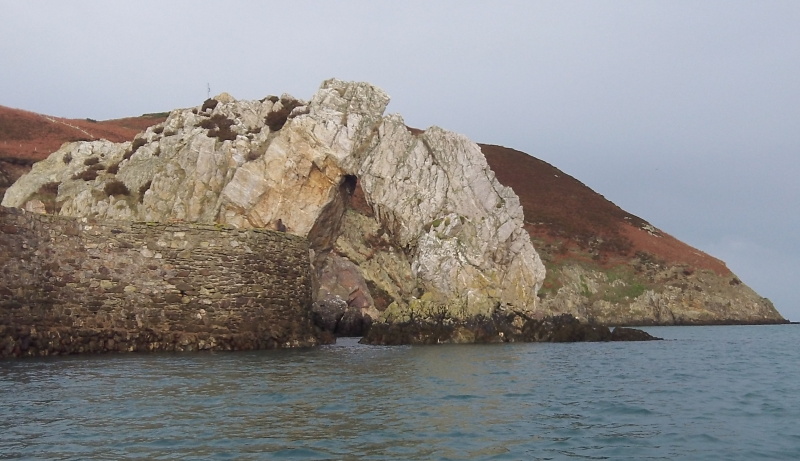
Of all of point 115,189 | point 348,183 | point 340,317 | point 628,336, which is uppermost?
point 348,183

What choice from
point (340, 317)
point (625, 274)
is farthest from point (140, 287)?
point (625, 274)

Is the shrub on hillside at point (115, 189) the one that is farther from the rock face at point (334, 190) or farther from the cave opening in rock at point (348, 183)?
the cave opening in rock at point (348, 183)

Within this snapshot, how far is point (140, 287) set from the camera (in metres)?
20.9

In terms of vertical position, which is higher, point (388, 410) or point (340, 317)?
point (340, 317)

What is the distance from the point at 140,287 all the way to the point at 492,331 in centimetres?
1493

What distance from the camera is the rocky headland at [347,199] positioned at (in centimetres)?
3097

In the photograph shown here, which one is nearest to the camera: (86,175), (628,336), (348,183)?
(628,336)

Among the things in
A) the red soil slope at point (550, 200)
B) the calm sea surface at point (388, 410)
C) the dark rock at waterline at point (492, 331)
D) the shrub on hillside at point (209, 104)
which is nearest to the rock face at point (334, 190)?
the dark rock at waterline at point (492, 331)

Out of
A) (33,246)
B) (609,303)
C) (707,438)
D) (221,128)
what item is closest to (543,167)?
(609,303)

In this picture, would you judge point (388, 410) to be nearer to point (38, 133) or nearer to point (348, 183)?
point (348, 183)

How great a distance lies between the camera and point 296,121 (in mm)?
34156

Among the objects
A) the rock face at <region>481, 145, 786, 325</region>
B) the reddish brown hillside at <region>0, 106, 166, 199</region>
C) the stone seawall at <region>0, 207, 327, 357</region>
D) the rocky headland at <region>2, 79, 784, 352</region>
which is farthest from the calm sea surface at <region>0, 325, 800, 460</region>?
the rock face at <region>481, 145, 786, 325</region>

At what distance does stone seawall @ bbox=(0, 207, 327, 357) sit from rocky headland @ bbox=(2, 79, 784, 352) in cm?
665

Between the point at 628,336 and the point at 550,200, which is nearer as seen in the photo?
the point at 628,336
